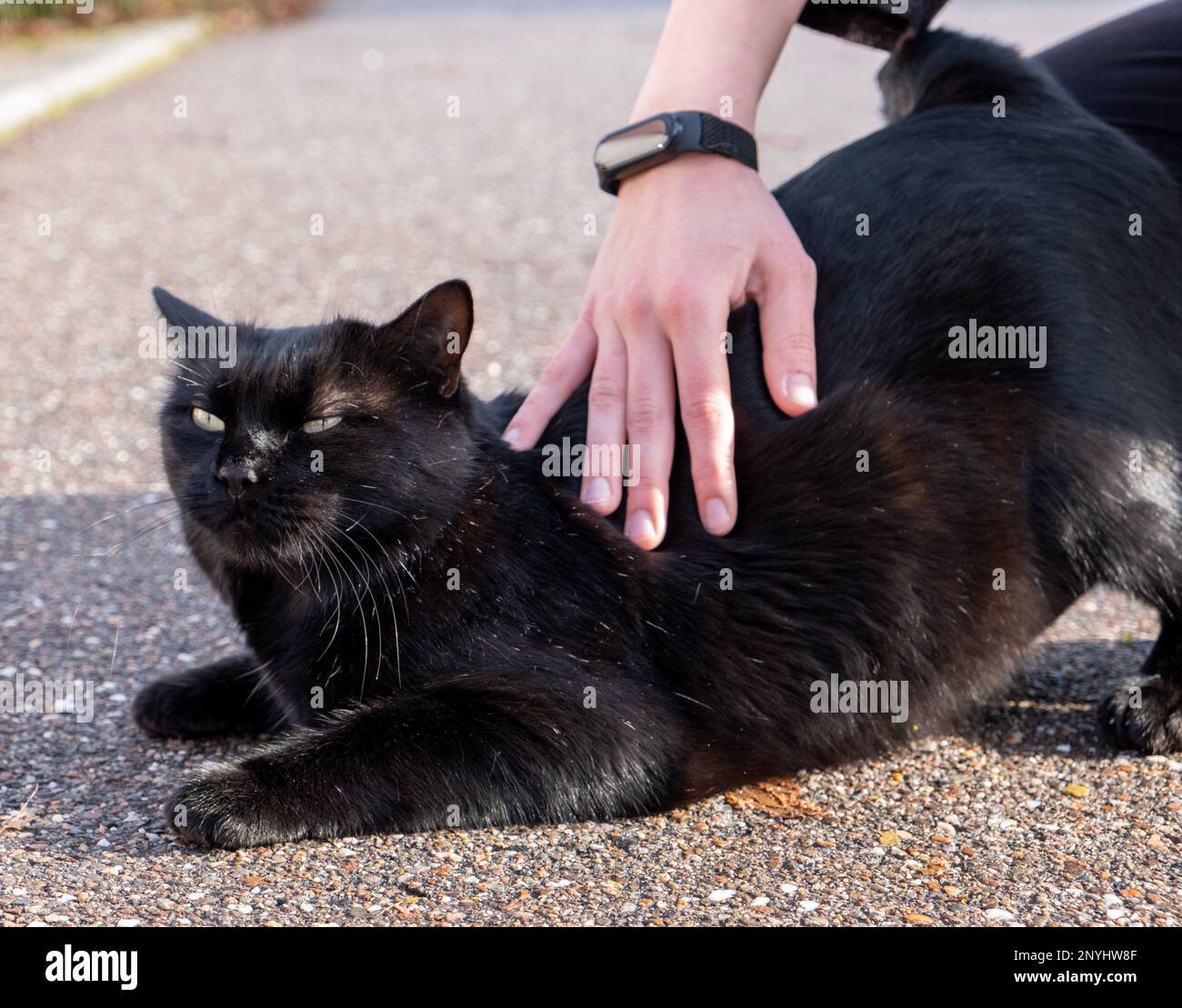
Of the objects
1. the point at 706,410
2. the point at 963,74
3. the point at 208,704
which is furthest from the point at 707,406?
the point at 208,704

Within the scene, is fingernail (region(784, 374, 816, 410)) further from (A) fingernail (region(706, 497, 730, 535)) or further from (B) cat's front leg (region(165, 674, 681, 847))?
(B) cat's front leg (region(165, 674, 681, 847))

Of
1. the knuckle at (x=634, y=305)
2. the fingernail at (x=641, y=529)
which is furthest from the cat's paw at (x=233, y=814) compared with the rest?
the knuckle at (x=634, y=305)

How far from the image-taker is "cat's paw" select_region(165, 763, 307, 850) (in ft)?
6.48

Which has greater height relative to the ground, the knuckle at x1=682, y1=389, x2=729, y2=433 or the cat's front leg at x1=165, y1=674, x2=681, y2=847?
the knuckle at x1=682, y1=389, x2=729, y2=433

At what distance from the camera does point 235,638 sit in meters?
2.82

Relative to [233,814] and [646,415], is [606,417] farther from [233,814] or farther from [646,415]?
[233,814]

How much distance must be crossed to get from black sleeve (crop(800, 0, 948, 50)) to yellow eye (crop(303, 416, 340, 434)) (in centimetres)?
125

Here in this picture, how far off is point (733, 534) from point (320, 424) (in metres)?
0.64

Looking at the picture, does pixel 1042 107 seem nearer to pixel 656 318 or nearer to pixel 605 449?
pixel 656 318

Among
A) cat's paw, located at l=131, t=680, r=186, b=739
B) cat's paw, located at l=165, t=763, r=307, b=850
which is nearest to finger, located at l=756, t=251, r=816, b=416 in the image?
cat's paw, located at l=165, t=763, r=307, b=850

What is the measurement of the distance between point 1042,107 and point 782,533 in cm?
94

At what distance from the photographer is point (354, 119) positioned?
8.02 meters

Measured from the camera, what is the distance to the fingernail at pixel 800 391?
223cm
